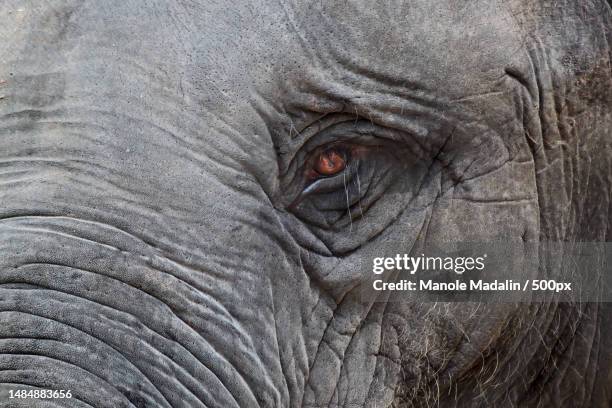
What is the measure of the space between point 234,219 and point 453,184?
2.10 feet

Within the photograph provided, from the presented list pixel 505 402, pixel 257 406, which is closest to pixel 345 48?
pixel 257 406

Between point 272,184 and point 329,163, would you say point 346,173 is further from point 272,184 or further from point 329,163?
point 272,184

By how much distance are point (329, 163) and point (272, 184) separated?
7.7 inches

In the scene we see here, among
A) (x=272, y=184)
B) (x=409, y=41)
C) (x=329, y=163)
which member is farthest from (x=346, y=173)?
(x=409, y=41)

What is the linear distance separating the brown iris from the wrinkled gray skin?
4 cm

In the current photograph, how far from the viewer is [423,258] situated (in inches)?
125

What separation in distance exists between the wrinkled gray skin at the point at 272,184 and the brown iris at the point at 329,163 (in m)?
0.04

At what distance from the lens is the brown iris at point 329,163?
311 centimetres

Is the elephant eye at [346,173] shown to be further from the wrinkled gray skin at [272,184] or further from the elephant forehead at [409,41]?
the elephant forehead at [409,41]

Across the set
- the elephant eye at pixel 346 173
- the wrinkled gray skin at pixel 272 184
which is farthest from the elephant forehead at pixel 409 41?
the elephant eye at pixel 346 173

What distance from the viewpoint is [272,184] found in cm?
301

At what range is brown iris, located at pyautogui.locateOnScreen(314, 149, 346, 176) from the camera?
3113 mm

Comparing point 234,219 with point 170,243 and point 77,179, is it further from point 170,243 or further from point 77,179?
point 77,179

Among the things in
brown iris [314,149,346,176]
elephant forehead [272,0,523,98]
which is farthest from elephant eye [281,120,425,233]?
elephant forehead [272,0,523,98]
